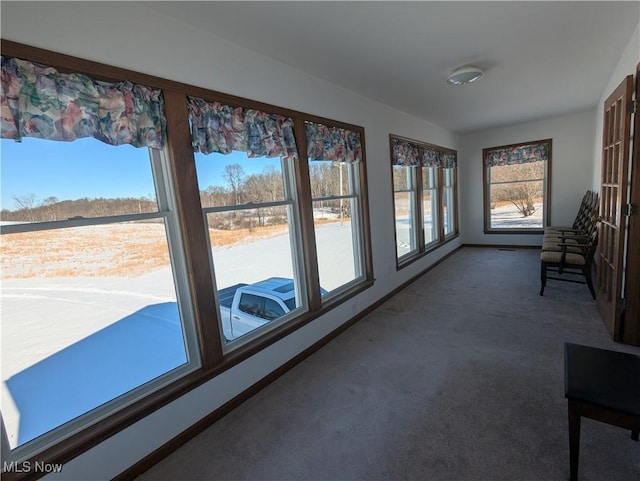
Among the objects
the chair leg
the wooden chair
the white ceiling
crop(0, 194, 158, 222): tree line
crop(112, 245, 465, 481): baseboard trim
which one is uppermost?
the white ceiling

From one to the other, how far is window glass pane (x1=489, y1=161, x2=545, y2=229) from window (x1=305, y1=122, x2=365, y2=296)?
4.28 m

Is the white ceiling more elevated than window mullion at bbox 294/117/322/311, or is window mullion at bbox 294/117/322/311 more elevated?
the white ceiling

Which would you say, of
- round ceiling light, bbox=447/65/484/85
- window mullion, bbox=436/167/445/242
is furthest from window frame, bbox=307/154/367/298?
window mullion, bbox=436/167/445/242

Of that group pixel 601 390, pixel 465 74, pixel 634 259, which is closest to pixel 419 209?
pixel 465 74

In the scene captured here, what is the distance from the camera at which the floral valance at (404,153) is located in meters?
3.95

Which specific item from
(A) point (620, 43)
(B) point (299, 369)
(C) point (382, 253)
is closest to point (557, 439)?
(B) point (299, 369)

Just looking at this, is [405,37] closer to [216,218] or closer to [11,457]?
[216,218]

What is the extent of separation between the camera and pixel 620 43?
2.40 metres

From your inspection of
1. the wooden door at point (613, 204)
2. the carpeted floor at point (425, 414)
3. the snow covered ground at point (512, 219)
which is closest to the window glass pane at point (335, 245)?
the carpeted floor at point (425, 414)

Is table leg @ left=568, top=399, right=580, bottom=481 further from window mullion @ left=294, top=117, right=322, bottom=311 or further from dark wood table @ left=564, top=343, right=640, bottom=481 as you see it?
window mullion @ left=294, top=117, right=322, bottom=311

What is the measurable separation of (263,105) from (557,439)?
266cm

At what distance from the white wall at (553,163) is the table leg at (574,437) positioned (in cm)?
549

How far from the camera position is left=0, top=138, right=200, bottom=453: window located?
1337 mm

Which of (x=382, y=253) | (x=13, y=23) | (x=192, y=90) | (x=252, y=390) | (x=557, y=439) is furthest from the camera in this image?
(x=382, y=253)
